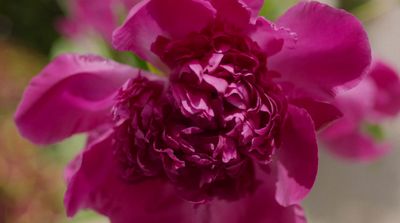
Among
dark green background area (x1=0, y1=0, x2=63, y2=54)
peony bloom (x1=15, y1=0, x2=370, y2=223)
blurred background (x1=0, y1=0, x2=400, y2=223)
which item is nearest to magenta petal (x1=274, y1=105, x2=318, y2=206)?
peony bloom (x1=15, y1=0, x2=370, y2=223)

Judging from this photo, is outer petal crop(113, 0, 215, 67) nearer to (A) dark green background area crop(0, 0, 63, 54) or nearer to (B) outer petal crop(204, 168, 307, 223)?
(B) outer petal crop(204, 168, 307, 223)

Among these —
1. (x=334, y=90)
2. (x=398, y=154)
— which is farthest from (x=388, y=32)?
(x=334, y=90)

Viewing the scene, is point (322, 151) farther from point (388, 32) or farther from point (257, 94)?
point (257, 94)

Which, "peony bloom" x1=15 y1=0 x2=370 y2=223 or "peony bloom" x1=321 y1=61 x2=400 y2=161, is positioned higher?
"peony bloom" x1=15 y1=0 x2=370 y2=223

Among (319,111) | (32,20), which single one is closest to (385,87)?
(319,111)

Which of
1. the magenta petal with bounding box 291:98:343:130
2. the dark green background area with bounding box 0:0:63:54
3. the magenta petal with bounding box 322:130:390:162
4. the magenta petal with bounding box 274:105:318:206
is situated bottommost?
the dark green background area with bounding box 0:0:63:54

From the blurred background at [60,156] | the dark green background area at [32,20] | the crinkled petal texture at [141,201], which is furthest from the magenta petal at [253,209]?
the dark green background area at [32,20]
